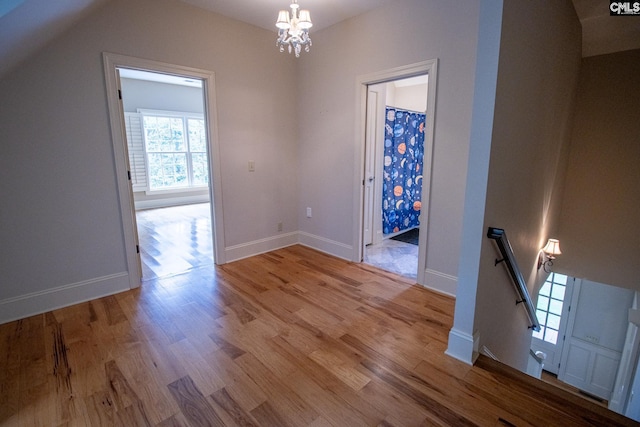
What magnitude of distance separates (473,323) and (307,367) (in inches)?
42.7

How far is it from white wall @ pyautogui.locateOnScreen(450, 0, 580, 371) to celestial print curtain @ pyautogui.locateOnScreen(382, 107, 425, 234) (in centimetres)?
205

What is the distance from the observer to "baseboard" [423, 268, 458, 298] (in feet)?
9.12

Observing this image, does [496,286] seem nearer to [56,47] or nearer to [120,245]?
[120,245]

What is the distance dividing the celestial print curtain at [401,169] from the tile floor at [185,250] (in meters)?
0.55

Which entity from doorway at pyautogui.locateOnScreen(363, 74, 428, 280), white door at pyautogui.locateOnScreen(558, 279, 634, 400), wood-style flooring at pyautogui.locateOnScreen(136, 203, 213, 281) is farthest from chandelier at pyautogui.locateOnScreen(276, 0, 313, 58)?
white door at pyautogui.locateOnScreen(558, 279, 634, 400)

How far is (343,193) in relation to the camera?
363 centimetres

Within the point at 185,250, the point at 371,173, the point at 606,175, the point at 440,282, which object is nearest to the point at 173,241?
the point at 185,250

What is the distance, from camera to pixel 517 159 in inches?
82.5

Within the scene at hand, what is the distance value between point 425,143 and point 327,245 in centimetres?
182

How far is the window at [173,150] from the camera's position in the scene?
703 cm

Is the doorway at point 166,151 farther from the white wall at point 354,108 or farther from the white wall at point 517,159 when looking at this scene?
the white wall at point 517,159

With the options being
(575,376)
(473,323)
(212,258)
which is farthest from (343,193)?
(575,376)

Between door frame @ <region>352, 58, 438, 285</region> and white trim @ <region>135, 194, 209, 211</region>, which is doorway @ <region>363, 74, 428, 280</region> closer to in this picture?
door frame @ <region>352, 58, 438, 285</region>

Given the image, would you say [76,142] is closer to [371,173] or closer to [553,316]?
[371,173]
